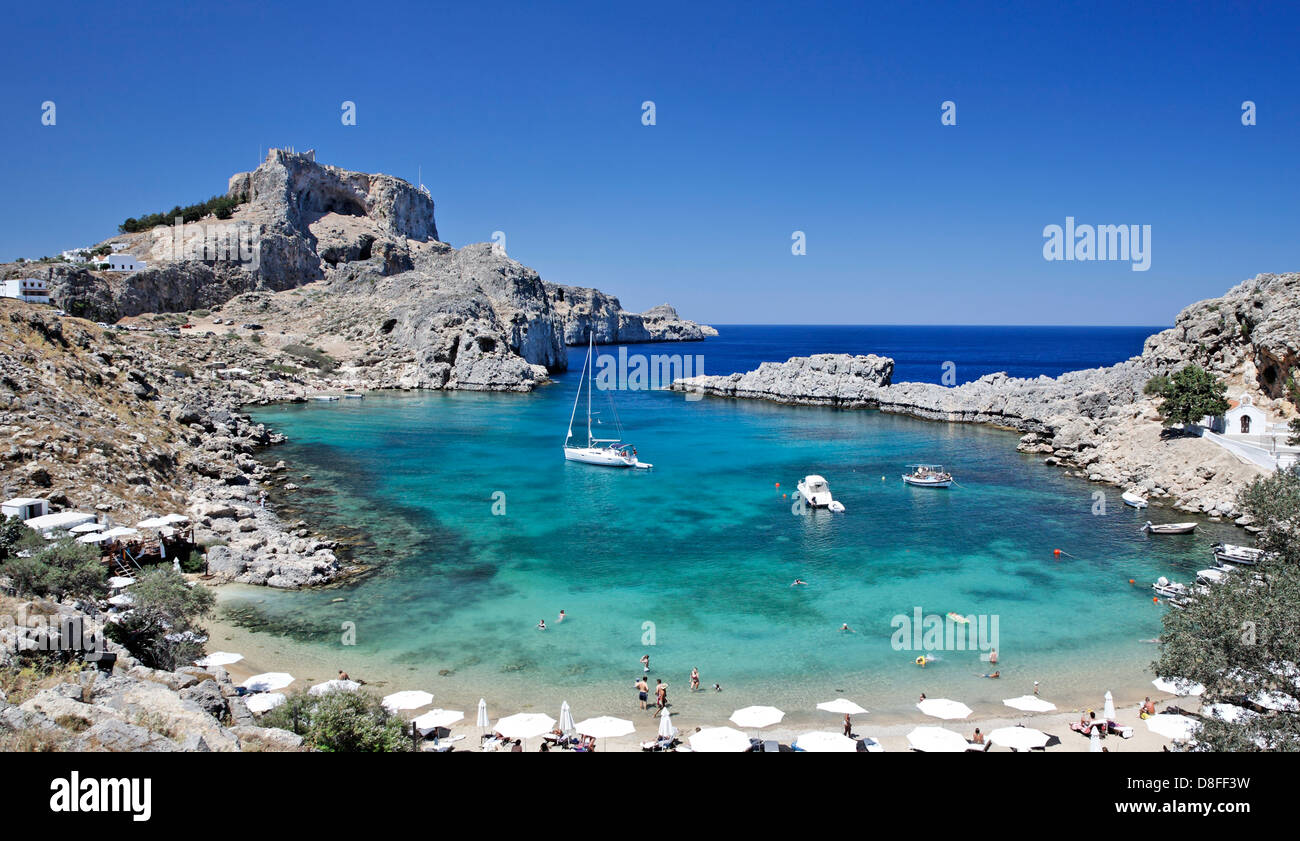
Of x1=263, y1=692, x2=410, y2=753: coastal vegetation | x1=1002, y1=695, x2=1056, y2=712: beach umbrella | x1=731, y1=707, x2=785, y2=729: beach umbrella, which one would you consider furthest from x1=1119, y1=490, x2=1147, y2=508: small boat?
x1=263, y1=692, x2=410, y2=753: coastal vegetation

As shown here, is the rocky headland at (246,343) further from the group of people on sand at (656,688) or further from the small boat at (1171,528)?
the small boat at (1171,528)

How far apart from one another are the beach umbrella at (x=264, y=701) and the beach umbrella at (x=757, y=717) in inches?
396

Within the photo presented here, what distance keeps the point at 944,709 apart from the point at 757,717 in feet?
15.1

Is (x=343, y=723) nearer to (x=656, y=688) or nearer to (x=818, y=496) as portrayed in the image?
(x=656, y=688)

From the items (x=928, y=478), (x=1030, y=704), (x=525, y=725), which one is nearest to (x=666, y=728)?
(x=525, y=725)

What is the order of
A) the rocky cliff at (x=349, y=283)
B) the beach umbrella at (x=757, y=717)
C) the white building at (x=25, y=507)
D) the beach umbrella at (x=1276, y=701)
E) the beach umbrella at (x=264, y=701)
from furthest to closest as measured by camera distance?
the rocky cliff at (x=349, y=283)
the white building at (x=25, y=507)
the beach umbrella at (x=757, y=717)
the beach umbrella at (x=264, y=701)
the beach umbrella at (x=1276, y=701)

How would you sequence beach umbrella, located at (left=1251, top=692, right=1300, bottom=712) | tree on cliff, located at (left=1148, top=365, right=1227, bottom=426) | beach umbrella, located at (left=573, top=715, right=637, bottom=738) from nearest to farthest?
beach umbrella, located at (left=1251, top=692, right=1300, bottom=712) → beach umbrella, located at (left=573, top=715, right=637, bottom=738) → tree on cliff, located at (left=1148, top=365, right=1227, bottom=426)

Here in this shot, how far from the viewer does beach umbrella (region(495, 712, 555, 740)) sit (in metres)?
15.9

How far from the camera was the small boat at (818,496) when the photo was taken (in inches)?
1464

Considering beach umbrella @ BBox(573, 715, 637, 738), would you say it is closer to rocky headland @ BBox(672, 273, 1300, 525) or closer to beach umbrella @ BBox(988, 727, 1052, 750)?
beach umbrella @ BBox(988, 727, 1052, 750)


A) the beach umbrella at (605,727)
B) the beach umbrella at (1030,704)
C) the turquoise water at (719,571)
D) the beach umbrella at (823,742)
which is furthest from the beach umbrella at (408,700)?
the beach umbrella at (1030,704)

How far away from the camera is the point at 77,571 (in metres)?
17.0

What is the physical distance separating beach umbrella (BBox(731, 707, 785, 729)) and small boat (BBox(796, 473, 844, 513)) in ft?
68.2
